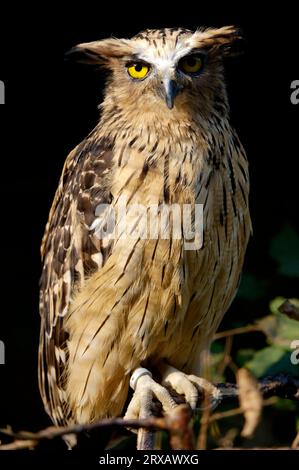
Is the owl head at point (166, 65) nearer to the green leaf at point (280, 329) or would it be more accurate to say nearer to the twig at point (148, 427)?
the green leaf at point (280, 329)

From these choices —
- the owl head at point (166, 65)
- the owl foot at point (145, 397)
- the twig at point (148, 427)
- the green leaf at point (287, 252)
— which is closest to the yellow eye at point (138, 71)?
the owl head at point (166, 65)

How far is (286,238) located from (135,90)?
1.09m

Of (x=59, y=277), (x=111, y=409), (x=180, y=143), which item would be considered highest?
(x=180, y=143)

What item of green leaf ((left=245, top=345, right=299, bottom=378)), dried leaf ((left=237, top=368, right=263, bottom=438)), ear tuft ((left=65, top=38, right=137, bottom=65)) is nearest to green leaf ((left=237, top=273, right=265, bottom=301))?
green leaf ((left=245, top=345, right=299, bottom=378))

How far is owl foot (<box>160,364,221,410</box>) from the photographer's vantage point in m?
2.61

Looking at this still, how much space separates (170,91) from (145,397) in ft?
2.73

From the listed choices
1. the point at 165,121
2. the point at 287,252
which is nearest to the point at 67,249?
the point at 165,121

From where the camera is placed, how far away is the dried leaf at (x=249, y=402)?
1729 millimetres

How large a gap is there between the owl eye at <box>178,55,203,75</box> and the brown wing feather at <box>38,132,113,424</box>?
1.06 ft

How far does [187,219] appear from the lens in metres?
2.61

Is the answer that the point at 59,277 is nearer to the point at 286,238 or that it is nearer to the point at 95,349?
the point at 95,349

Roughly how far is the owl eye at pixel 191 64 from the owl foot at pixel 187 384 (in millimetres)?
887

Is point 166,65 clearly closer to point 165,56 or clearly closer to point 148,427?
point 165,56

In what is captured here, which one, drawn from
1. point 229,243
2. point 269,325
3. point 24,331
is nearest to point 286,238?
point 269,325
